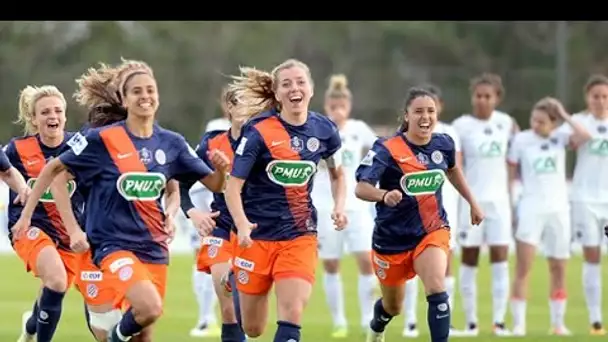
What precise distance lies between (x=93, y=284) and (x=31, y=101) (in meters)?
Answer: 2.58

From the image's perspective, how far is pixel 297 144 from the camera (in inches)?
400

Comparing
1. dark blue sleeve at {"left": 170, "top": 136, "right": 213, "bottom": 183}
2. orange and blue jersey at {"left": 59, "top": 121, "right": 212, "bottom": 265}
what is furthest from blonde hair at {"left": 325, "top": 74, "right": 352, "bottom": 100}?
orange and blue jersey at {"left": 59, "top": 121, "right": 212, "bottom": 265}

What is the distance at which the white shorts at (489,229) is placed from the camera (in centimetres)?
1520

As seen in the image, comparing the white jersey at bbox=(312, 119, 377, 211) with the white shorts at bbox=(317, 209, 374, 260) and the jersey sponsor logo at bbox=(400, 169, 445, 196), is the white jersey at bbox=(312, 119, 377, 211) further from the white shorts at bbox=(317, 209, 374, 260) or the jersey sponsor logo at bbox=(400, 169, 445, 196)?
the jersey sponsor logo at bbox=(400, 169, 445, 196)

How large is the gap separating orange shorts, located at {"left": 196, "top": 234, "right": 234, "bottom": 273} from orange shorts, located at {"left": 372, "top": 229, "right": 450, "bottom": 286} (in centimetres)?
114

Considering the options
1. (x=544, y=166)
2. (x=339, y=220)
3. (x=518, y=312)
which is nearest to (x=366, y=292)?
(x=518, y=312)

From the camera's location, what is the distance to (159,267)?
9.52 meters

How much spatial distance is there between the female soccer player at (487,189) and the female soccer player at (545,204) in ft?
0.61

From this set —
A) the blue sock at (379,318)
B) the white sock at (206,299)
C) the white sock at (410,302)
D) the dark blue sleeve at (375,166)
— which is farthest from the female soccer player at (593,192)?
the dark blue sleeve at (375,166)

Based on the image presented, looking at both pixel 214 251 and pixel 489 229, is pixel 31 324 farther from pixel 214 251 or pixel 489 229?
pixel 489 229

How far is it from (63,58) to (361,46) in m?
7.90

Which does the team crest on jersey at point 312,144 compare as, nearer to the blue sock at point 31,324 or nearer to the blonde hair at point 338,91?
the blue sock at point 31,324
